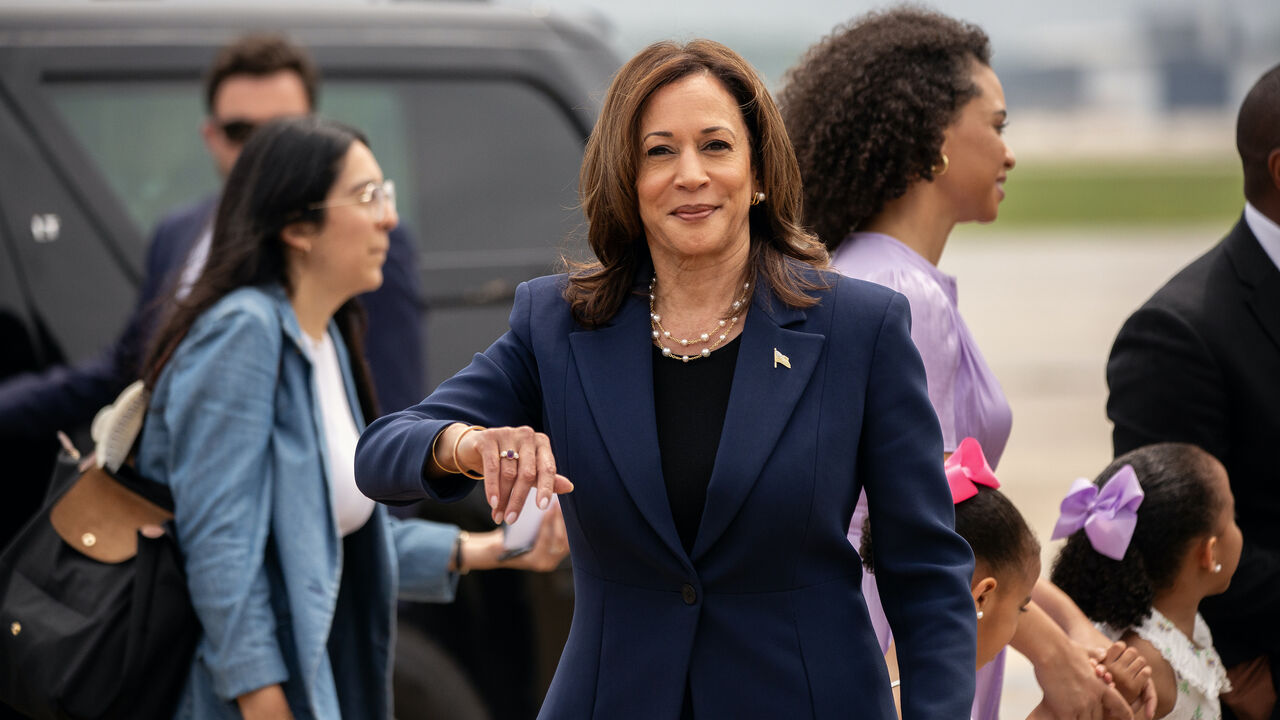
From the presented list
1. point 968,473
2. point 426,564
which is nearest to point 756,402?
point 968,473

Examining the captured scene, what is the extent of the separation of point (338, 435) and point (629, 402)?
1.28 meters

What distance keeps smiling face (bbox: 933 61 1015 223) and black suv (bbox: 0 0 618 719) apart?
4.80ft

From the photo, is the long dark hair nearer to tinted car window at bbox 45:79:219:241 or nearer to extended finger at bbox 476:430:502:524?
tinted car window at bbox 45:79:219:241

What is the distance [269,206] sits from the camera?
3367mm

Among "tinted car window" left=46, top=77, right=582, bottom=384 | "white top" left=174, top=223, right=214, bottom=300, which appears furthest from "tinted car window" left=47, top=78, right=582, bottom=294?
"white top" left=174, top=223, right=214, bottom=300

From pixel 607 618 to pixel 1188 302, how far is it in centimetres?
164

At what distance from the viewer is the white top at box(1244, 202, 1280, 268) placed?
125 inches

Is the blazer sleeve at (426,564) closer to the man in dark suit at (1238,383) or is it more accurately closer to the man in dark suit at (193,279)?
the man in dark suit at (193,279)

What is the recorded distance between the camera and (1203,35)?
162 metres

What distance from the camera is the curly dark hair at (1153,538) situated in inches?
117

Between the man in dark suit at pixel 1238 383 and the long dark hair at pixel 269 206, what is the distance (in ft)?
6.02

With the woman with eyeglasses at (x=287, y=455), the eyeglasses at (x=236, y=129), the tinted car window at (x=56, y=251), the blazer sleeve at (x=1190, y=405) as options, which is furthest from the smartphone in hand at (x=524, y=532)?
the eyeglasses at (x=236, y=129)

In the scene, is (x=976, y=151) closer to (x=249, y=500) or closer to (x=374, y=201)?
(x=374, y=201)

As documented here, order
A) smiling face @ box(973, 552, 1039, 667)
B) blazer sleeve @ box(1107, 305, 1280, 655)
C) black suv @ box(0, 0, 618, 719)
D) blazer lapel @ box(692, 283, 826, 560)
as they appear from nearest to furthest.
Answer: blazer lapel @ box(692, 283, 826, 560)
smiling face @ box(973, 552, 1039, 667)
blazer sleeve @ box(1107, 305, 1280, 655)
black suv @ box(0, 0, 618, 719)
